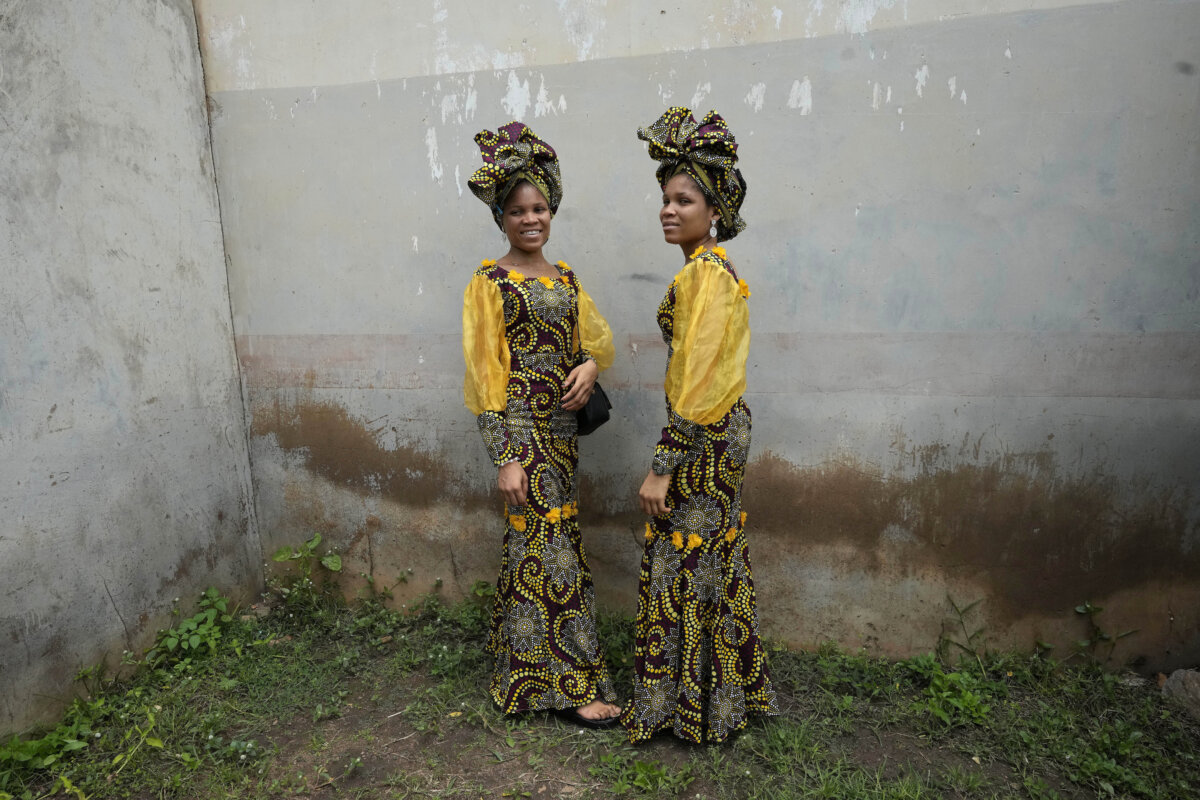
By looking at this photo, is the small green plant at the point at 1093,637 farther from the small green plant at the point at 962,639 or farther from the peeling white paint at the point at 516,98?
the peeling white paint at the point at 516,98

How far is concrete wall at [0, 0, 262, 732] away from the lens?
103 inches

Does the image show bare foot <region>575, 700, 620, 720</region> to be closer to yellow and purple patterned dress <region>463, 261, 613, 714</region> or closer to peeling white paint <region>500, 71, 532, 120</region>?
yellow and purple patterned dress <region>463, 261, 613, 714</region>

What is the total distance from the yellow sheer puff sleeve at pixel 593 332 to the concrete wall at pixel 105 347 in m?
1.95

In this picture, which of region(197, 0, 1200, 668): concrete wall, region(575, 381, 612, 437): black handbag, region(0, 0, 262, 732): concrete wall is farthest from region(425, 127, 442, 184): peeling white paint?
region(575, 381, 612, 437): black handbag

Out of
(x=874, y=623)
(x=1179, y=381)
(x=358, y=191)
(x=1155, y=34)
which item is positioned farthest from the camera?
(x=358, y=191)

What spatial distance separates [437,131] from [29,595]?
245cm

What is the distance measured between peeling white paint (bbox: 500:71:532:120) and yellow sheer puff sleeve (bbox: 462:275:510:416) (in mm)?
950

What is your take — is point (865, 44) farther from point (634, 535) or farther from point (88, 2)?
point (88, 2)

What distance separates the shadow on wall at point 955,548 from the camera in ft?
9.41

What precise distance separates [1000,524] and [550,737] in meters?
2.01

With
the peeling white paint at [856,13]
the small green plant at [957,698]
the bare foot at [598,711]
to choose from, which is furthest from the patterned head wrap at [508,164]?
the small green plant at [957,698]

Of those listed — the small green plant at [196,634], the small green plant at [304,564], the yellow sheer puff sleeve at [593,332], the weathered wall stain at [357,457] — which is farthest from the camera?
the small green plant at [304,564]

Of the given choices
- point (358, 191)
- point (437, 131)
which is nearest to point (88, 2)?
point (358, 191)

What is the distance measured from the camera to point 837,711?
2799 mm
